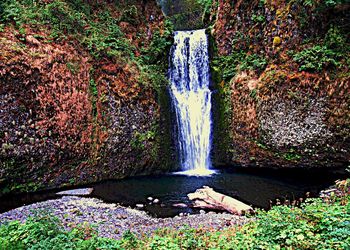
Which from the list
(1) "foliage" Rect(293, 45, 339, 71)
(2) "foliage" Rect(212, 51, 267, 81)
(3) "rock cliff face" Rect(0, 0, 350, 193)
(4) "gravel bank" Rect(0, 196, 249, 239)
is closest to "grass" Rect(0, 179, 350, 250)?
(4) "gravel bank" Rect(0, 196, 249, 239)

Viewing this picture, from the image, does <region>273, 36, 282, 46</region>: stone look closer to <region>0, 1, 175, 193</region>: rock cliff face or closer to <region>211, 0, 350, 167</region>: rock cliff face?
<region>211, 0, 350, 167</region>: rock cliff face

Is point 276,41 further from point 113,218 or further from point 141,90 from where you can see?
point 113,218

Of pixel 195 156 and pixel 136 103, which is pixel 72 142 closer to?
pixel 136 103

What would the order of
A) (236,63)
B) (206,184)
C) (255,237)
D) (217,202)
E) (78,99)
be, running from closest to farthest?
(255,237), (217,202), (206,184), (78,99), (236,63)

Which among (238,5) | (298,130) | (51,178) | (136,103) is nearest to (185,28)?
(238,5)

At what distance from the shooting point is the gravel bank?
637 centimetres

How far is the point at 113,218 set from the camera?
277 inches

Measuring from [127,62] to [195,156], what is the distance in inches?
202

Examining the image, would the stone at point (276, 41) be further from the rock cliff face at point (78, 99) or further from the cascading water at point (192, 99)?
the rock cliff face at point (78, 99)

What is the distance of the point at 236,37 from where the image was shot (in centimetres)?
1366

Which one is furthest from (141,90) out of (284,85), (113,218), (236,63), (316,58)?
(316,58)

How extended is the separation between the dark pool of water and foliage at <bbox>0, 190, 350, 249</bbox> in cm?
309

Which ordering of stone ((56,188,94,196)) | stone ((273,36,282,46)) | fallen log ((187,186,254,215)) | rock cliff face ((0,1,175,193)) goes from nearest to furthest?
1. fallen log ((187,186,254,215))
2. rock cliff face ((0,1,175,193))
3. stone ((56,188,94,196))
4. stone ((273,36,282,46))

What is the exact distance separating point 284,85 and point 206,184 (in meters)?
4.82
